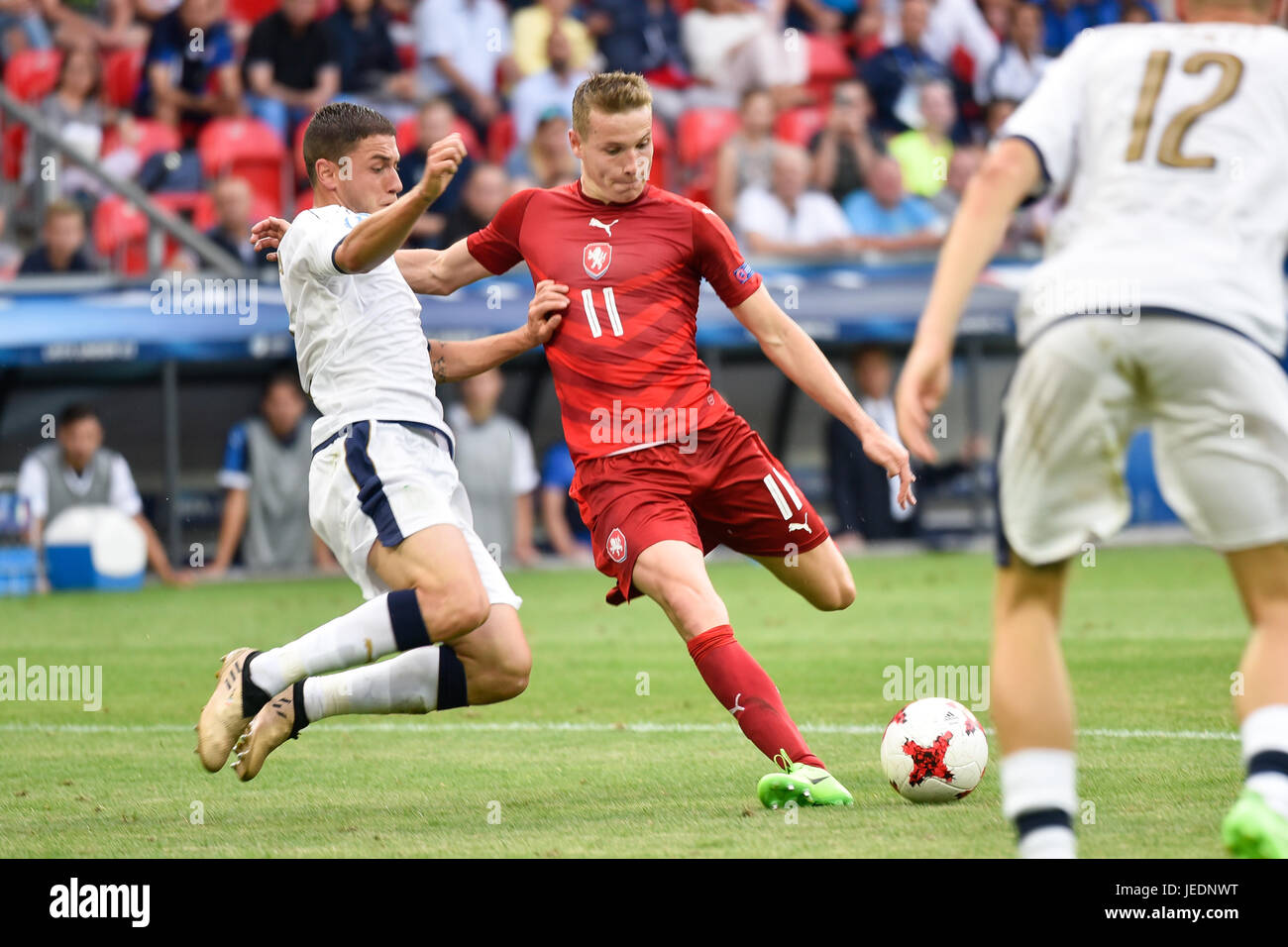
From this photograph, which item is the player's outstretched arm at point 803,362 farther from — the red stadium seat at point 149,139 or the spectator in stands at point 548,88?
the red stadium seat at point 149,139

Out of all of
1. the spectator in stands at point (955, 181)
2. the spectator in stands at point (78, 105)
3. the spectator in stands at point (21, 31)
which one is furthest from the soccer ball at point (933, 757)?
the spectator in stands at point (21, 31)

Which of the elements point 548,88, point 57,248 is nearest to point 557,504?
point 548,88

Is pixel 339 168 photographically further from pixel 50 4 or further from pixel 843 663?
pixel 50 4

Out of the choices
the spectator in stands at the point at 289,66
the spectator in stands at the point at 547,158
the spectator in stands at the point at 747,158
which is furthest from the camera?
the spectator in stands at the point at 289,66

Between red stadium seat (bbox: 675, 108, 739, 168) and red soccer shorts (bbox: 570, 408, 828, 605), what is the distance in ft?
39.6

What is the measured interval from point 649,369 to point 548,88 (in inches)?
496

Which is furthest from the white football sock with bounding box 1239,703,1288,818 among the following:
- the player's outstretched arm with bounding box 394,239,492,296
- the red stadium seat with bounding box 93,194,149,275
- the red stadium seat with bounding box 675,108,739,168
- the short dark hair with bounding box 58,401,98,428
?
the red stadium seat with bounding box 675,108,739,168

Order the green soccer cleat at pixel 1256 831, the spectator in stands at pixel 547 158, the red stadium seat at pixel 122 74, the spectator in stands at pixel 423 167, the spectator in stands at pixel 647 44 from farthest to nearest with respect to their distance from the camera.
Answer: the spectator in stands at pixel 647 44, the red stadium seat at pixel 122 74, the spectator in stands at pixel 547 158, the spectator in stands at pixel 423 167, the green soccer cleat at pixel 1256 831

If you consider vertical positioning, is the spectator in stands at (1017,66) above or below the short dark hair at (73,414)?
above

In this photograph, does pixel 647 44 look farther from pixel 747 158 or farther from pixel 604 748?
pixel 604 748

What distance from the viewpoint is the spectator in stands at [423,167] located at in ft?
53.5

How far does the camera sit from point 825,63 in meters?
19.9

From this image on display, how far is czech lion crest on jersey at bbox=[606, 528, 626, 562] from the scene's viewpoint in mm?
5898

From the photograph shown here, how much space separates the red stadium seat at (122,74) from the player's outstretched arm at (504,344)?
12.6 m
